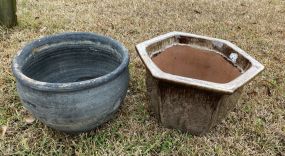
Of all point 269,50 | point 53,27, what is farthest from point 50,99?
point 269,50

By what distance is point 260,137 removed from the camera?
215cm

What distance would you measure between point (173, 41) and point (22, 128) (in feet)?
4.01

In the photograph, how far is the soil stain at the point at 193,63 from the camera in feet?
7.43

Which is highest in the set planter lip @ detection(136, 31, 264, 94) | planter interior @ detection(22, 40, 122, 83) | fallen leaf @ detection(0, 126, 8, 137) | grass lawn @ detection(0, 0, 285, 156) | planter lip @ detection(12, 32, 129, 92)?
planter lip @ detection(136, 31, 264, 94)

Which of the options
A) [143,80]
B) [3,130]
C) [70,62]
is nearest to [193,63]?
[143,80]

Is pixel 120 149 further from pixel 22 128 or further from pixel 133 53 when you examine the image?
pixel 133 53

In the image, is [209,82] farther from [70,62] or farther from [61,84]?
[70,62]

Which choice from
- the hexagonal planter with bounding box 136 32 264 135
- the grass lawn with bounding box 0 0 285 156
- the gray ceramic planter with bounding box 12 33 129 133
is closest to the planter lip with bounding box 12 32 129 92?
the gray ceramic planter with bounding box 12 33 129 133

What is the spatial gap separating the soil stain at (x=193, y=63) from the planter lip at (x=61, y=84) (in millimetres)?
386

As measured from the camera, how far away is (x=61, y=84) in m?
1.71

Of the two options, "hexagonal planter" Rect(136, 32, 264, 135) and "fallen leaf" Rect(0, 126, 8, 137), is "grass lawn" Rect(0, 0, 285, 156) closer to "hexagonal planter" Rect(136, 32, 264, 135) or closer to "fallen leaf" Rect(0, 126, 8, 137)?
"fallen leaf" Rect(0, 126, 8, 137)

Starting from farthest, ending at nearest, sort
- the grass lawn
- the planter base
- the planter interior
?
the planter interior < the grass lawn < the planter base

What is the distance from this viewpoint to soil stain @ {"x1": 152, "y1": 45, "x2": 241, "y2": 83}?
2266 mm

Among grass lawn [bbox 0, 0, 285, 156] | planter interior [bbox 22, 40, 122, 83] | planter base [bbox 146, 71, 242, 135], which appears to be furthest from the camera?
planter interior [bbox 22, 40, 122, 83]
